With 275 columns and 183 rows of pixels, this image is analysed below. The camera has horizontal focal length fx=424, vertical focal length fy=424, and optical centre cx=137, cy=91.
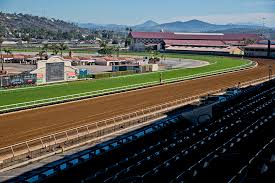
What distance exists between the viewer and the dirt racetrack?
28.3 metres

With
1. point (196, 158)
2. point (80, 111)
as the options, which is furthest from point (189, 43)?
point (196, 158)

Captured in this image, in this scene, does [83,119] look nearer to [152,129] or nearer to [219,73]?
[152,129]

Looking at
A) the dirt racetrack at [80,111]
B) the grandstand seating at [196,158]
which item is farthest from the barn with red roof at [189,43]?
the grandstand seating at [196,158]

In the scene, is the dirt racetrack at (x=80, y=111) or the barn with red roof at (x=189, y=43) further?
the barn with red roof at (x=189, y=43)

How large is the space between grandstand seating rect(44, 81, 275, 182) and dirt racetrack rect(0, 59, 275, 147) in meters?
10.2

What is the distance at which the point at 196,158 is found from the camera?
15086 millimetres

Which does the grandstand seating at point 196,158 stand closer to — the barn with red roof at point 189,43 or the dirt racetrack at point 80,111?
the dirt racetrack at point 80,111

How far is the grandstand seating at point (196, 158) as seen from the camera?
12.4m

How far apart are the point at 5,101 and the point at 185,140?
25787 mm

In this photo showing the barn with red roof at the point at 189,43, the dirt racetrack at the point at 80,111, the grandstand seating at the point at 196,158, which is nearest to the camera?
the grandstand seating at the point at 196,158

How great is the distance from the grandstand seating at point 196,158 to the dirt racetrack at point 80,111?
1018 cm

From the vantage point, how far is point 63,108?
3700 cm

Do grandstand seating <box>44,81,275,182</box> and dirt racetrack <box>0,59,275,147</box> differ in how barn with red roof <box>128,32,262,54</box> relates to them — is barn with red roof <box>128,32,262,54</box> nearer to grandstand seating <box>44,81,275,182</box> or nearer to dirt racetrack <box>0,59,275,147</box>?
dirt racetrack <box>0,59,275,147</box>

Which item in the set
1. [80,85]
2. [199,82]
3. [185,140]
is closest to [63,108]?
[80,85]
